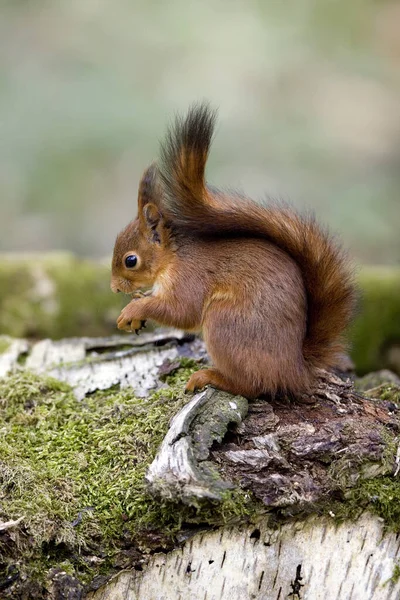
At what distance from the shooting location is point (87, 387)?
2.05 metres

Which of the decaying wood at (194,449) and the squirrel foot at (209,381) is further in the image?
the squirrel foot at (209,381)

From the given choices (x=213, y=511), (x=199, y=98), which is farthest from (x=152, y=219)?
(x=199, y=98)

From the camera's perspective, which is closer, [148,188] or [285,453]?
[285,453]

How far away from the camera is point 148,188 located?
75.1 inches

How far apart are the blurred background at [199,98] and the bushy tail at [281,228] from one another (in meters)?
2.77

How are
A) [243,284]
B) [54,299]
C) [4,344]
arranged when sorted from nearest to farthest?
[243,284]
[4,344]
[54,299]

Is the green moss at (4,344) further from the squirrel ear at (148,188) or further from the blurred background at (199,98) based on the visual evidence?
the blurred background at (199,98)

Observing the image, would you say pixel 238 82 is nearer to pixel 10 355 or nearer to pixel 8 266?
pixel 8 266

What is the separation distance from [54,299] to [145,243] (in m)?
1.20

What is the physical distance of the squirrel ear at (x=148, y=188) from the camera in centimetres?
188

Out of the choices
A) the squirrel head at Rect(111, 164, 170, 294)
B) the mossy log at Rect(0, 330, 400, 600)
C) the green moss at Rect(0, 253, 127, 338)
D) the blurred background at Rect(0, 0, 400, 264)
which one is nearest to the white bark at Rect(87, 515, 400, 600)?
the mossy log at Rect(0, 330, 400, 600)

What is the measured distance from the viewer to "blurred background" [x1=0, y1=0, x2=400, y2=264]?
496 cm

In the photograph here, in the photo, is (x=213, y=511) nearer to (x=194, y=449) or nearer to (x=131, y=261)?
(x=194, y=449)

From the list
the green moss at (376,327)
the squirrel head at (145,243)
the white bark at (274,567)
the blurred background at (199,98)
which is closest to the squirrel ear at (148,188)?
the squirrel head at (145,243)
